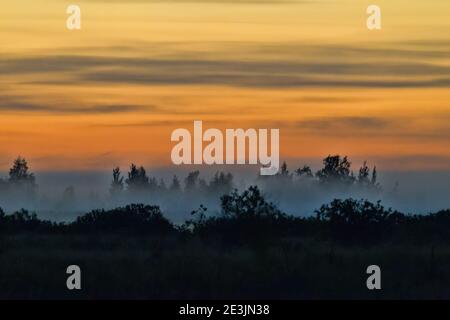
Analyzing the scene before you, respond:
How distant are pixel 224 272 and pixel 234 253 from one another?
11.5ft

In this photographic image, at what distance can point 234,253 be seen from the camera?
37.1 meters

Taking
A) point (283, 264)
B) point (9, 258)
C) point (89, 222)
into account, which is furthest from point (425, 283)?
point (89, 222)

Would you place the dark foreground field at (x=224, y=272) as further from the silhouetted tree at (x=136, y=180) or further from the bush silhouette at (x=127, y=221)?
the silhouetted tree at (x=136, y=180)

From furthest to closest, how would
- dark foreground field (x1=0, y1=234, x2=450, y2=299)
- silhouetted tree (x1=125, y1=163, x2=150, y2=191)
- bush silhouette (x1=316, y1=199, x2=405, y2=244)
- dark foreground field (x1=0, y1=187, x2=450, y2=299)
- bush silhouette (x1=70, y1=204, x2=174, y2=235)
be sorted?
silhouetted tree (x1=125, y1=163, x2=150, y2=191)
bush silhouette (x1=70, y1=204, x2=174, y2=235)
bush silhouette (x1=316, y1=199, x2=405, y2=244)
dark foreground field (x1=0, y1=187, x2=450, y2=299)
dark foreground field (x1=0, y1=234, x2=450, y2=299)

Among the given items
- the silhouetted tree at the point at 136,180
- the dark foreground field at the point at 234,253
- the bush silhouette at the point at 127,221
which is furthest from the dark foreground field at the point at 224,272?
the silhouetted tree at the point at 136,180

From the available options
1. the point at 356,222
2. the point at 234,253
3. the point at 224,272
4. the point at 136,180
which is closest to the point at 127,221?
the point at 234,253

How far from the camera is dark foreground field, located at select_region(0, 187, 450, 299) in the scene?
32.7 metres

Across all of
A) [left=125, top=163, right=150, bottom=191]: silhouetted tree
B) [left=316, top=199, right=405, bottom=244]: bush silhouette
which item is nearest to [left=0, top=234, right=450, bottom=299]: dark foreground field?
[left=316, top=199, right=405, bottom=244]: bush silhouette

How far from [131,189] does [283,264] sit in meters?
43.8

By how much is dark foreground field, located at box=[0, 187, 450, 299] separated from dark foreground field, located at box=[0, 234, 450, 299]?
0.03m

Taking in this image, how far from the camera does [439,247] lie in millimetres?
38969

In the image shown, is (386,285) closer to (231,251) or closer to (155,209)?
(231,251)

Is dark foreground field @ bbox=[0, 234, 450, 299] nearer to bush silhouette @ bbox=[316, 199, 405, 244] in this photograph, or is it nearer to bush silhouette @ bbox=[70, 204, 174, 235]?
bush silhouette @ bbox=[316, 199, 405, 244]

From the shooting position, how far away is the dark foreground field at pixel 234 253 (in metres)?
32.7
